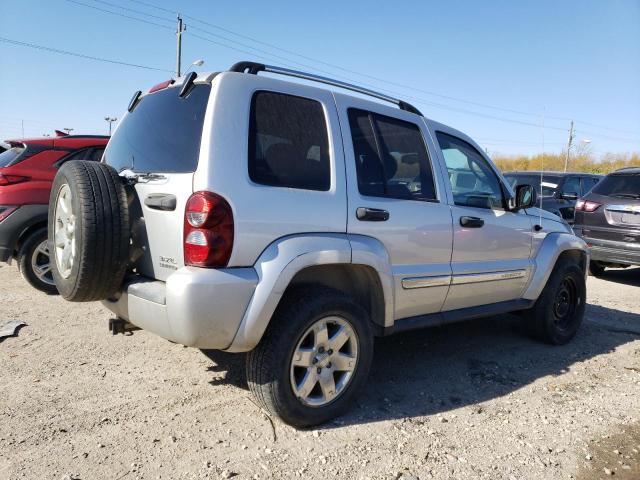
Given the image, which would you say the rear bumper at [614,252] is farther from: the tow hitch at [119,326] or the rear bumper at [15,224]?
the rear bumper at [15,224]

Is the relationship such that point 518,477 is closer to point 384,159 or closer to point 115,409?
point 384,159

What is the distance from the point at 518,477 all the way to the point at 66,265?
8.80ft

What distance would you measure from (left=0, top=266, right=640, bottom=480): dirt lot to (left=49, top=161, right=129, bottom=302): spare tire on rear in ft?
2.57

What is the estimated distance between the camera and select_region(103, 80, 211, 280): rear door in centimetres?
252

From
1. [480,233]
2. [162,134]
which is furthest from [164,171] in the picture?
[480,233]

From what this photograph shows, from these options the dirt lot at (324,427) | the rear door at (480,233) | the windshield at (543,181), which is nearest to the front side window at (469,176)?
the rear door at (480,233)

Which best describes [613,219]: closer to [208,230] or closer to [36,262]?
[208,230]

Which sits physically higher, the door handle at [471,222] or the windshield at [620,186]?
the windshield at [620,186]

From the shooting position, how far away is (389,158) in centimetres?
328

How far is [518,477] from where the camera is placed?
8.25ft

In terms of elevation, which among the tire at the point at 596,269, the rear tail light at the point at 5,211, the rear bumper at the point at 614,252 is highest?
the rear tail light at the point at 5,211

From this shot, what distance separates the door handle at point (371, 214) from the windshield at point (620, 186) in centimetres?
599

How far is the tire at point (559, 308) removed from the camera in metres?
4.50

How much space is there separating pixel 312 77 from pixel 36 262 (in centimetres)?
404
